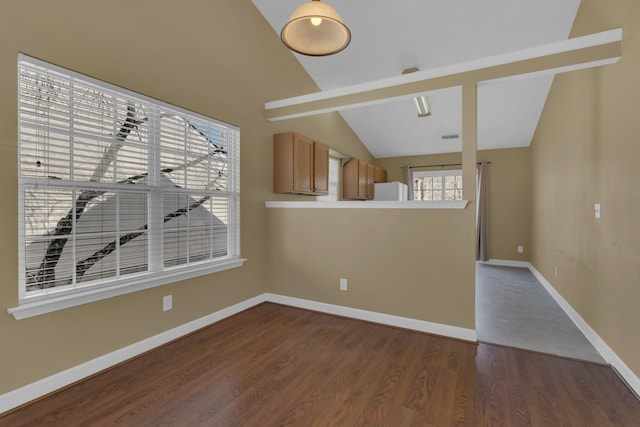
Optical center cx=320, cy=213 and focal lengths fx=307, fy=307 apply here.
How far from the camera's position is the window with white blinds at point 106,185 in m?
1.91

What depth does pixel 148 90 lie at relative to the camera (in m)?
2.52

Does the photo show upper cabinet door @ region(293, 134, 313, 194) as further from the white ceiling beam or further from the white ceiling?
the white ceiling

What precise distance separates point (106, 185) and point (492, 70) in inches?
124

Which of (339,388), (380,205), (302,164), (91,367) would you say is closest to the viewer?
(339,388)

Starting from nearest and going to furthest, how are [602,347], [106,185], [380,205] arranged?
[106,185], [602,347], [380,205]

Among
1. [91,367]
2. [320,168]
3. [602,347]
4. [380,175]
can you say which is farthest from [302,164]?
[602,347]

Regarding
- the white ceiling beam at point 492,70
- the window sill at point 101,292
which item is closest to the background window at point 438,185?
the white ceiling beam at point 492,70

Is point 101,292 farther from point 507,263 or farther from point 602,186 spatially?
point 507,263

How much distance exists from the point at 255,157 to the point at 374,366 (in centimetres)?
255

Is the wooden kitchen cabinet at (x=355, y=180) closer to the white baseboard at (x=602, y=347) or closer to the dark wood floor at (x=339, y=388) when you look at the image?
the white baseboard at (x=602, y=347)

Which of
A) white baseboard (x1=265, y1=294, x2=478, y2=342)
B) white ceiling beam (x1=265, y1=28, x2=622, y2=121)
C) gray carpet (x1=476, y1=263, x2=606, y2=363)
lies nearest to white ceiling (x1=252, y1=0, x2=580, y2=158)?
white ceiling beam (x1=265, y1=28, x2=622, y2=121)

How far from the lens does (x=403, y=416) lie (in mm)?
1744

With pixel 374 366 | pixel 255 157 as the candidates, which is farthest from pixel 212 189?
pixel 374 366

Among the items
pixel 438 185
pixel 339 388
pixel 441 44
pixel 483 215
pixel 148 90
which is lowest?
pixel 339 388
